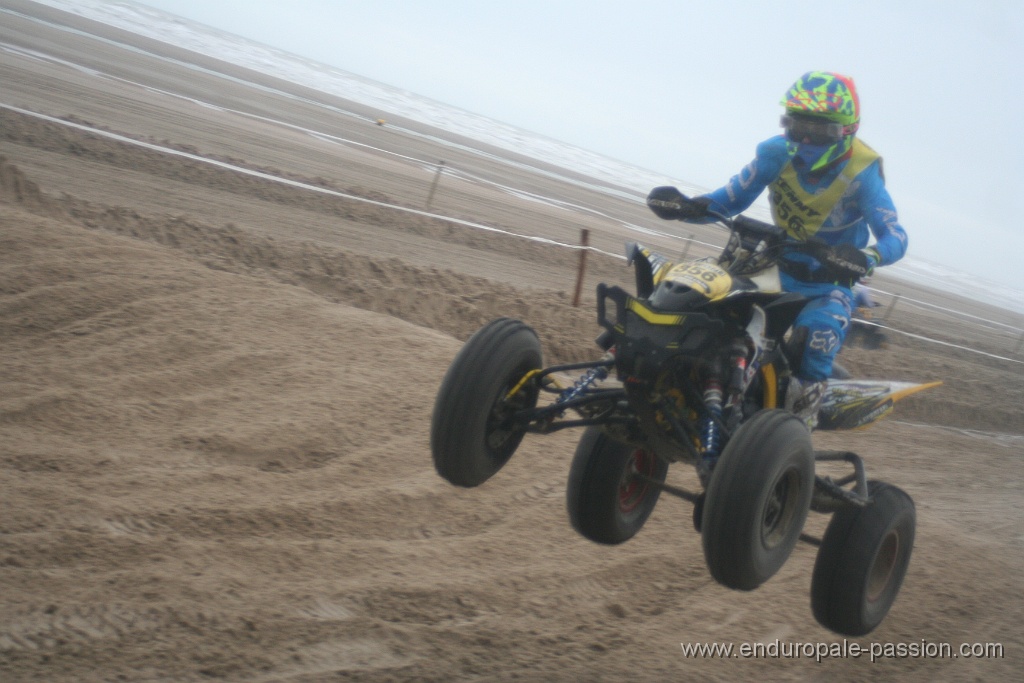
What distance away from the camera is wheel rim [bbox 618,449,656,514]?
503 cm

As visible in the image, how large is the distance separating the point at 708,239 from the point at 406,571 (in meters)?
28.8

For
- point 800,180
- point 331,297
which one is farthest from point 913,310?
point 800,180

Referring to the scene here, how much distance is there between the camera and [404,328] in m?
8.48

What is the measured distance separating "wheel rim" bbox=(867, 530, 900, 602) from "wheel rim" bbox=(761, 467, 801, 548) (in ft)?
3.88

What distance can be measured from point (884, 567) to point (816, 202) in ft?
6.67

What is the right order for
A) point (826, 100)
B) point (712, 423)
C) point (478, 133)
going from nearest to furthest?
point (712, 423) → point (826, 100) → point (478, 133)

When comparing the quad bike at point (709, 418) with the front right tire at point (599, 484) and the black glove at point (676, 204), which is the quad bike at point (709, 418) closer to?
the front right tire at point (599, 484)

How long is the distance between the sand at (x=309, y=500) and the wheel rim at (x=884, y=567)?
0.40 metres

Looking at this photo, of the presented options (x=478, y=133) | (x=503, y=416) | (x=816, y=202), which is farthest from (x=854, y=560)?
(x=478, y=133)

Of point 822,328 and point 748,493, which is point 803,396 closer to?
point 822,328

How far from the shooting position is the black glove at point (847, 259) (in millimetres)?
4234

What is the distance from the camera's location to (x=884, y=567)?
16.6 feet

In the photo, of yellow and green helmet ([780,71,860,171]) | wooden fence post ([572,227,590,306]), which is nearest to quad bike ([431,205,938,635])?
yellow and green helmet ([780,71,860,171])

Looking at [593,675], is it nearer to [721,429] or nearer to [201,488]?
[721,429]
